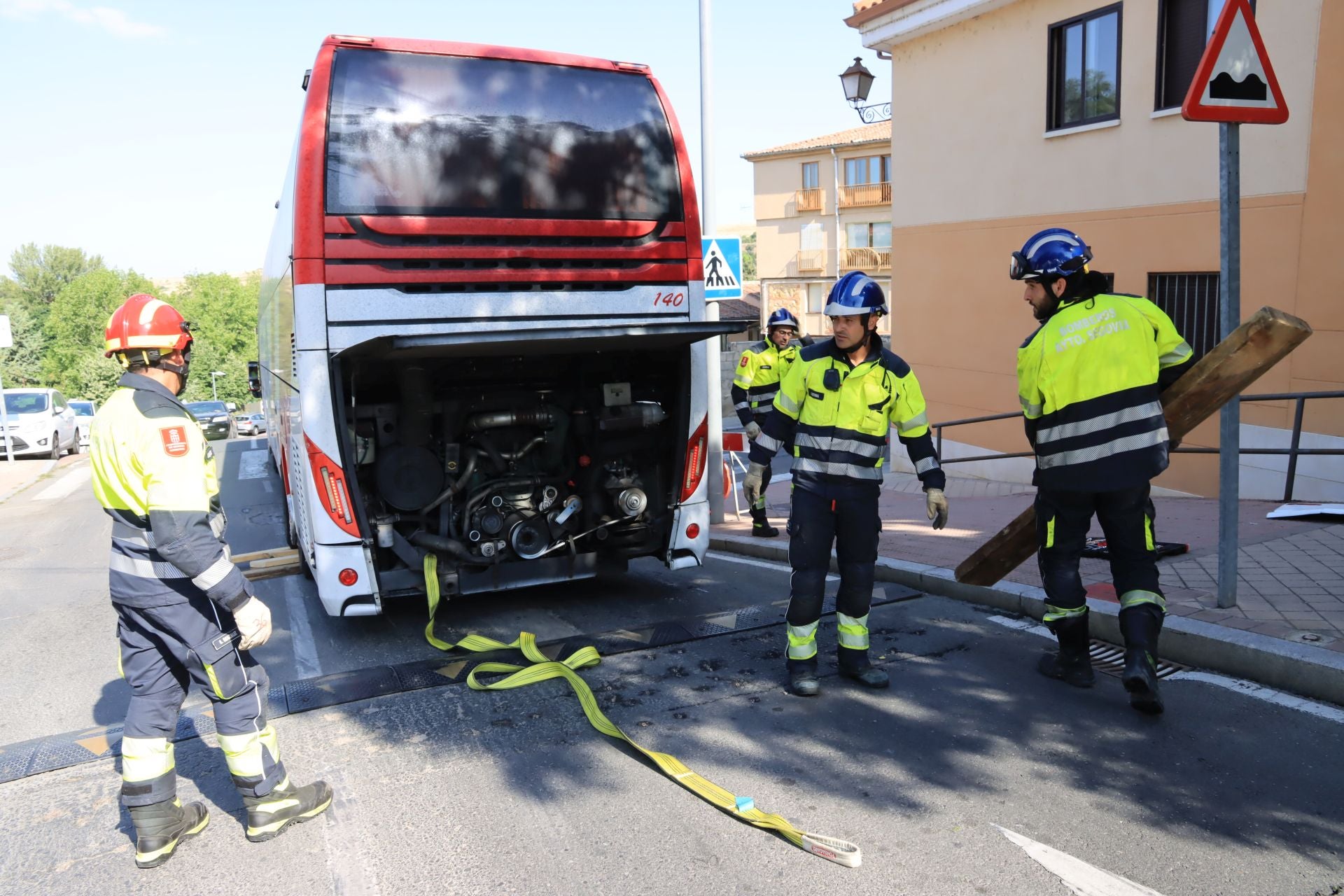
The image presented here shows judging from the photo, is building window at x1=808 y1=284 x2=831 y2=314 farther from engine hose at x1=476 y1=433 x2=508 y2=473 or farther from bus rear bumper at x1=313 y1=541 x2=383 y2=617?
bus rear bumper at x1=313 y1=541 x2=383 y2=617

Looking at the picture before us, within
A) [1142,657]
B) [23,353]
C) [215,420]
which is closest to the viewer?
[1142,657]

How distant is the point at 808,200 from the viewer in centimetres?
5094

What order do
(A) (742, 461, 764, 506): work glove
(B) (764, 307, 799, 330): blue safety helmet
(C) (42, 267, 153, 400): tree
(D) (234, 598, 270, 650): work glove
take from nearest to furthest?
(D) (234, 598, 270, 650): work glove < (A) (742, 461, 764, 506): work glove < (B) (764, 307, 799, 330): blue safety helmet < (C) (42, 267, 153, 400): tree

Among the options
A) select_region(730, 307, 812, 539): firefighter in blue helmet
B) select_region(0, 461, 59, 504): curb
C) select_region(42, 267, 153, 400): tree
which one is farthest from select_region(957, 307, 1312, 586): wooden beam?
select_region(42, 267, 153, 400): tree

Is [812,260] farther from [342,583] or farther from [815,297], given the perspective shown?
[342,583]

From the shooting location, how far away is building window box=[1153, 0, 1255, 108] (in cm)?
1080

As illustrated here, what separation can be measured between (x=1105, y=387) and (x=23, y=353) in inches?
3476

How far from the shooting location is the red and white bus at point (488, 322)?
17.6ft

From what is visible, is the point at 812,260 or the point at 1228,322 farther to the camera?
the point at 812,260

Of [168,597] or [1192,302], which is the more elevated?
[1192,302]

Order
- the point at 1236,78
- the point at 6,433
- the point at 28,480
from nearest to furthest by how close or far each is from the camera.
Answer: the point at 1236,78, the point at 28,480, the point at 6,433

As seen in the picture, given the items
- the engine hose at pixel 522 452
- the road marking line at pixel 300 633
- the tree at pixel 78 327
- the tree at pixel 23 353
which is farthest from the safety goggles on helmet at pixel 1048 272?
the tree at pixel 78 327

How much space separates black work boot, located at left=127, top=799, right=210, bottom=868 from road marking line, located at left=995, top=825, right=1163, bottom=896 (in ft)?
9.29

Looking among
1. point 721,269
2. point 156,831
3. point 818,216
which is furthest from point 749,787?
point 818,216
